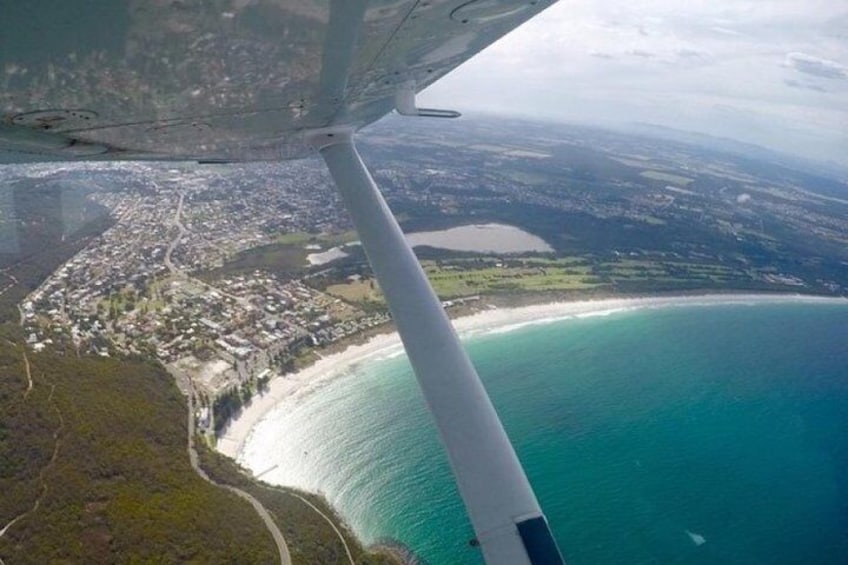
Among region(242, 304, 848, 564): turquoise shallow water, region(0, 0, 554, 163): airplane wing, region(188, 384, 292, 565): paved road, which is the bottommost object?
region(242, 304, 848, 564): turquoise shallow water

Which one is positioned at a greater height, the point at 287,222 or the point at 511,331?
the point at 287,222

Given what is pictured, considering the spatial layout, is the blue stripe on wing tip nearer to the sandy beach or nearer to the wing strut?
the wing strut

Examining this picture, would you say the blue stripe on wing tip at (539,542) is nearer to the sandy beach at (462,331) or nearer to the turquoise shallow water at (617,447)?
the turquoise shallow water at (617,447)

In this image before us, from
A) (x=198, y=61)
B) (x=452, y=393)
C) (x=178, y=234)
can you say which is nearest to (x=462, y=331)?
(x=178, y=234)

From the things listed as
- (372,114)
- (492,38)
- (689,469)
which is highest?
(492,38)

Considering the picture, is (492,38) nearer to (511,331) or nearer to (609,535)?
(609,535)

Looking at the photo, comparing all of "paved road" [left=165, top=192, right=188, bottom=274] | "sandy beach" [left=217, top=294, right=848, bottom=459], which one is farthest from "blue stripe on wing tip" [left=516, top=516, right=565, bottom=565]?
"paved road" [left=165, top=192, right=188, bottom=274]

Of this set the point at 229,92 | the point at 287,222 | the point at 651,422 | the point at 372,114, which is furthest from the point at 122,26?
the point at 287,222

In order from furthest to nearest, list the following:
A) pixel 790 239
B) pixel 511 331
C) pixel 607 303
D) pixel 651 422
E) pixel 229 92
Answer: pixel 790 239, pixel 607 303, pixel 511 331, pixel 651 422, pixel 229 92
